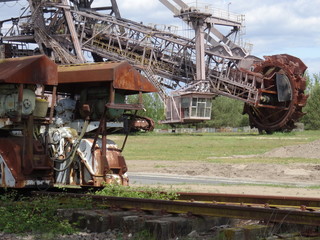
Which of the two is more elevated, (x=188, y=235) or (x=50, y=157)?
(x=50, y=157)

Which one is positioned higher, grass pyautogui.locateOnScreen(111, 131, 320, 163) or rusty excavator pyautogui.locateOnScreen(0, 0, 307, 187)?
rusty excavator pyautogui.locateOnScreen(0, 0, 307, 187)

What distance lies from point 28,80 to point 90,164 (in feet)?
7.86

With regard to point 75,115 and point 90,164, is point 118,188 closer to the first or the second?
point 90,164

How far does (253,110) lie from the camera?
2741 inches

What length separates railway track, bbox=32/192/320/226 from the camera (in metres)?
8.62

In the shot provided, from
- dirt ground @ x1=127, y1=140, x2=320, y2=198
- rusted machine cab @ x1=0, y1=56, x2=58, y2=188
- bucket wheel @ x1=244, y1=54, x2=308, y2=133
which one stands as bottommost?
dirt ground @ x1=127, y1=140, x2=320, y2=198

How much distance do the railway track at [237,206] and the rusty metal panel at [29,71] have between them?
93.5 inches

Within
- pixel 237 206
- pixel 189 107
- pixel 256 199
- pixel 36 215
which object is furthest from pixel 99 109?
pixel 189 107

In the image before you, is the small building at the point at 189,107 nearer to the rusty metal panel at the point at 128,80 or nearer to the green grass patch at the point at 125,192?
the rusty metal panel at the point at 128,80

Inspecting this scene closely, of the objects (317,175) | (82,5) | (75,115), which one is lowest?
(317,175)

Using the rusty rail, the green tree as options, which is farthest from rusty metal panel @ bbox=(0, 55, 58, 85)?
the green tree

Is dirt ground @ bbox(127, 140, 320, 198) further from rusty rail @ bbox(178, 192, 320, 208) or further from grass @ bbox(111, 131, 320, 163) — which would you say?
rusty rail @ bbox(178, 192, 320, 208)

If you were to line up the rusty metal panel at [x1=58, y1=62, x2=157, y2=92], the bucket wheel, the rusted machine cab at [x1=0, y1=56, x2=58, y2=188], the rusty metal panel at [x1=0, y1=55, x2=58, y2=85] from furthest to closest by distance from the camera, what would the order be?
the bucket wheel
the rusty metal panel at [x1=58, y1=62, x2=157, y2=92]
the rusted machine cab at [x1=0, y1=56, x2=58, y2=188]
the rusty metal panel at [x1=0, y1=55, x2=58, y2=85]

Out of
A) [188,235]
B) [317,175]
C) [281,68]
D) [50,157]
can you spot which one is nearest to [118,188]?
[50,157]
